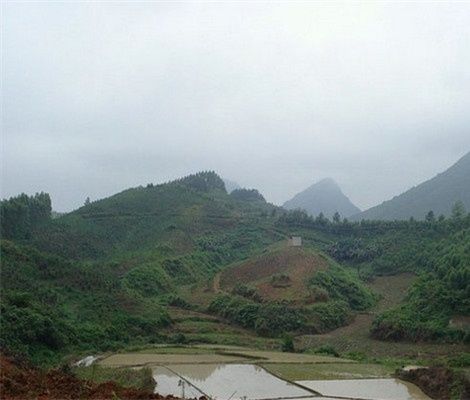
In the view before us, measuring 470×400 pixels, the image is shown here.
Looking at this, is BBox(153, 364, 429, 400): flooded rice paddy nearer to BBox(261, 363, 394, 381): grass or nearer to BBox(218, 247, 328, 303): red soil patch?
BBox(261, 363, 394, 381): grass

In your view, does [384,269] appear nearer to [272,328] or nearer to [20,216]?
[272,328]

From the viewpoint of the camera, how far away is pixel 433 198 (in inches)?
4702

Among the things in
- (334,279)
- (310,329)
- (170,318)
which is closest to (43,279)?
(170,318)

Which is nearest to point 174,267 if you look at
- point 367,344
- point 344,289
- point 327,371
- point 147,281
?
point 147,281

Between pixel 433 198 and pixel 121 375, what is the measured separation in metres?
109

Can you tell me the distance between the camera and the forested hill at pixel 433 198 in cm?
11406

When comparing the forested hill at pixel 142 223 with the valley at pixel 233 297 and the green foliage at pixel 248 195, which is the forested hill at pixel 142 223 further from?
the green foliage at pixel 248 195

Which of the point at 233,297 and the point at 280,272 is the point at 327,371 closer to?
the point at 233,297

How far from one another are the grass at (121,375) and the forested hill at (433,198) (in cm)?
9581

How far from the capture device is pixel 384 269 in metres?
54.8

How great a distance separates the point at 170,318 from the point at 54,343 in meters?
11.0

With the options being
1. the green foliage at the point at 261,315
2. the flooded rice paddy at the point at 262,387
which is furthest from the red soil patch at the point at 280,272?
the flooded rice paddy at the point at 262,387

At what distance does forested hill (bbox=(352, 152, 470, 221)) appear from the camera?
11406 cm

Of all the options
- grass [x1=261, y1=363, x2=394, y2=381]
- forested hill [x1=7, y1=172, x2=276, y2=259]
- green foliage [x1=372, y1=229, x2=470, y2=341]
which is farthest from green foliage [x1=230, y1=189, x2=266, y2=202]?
grass [x1=261, y1=363, x2=394, y2=381]
